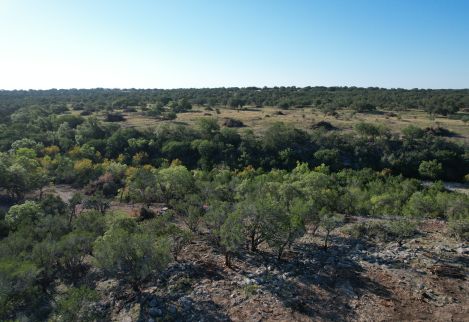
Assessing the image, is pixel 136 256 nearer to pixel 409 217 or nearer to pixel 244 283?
pixel 244 283

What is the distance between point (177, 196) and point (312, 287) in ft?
62.8

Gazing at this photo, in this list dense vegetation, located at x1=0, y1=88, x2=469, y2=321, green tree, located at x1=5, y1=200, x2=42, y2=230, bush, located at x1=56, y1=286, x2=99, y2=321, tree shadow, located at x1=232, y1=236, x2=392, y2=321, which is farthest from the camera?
green tree, located at x1=5, y1=200, x2=42, y2=230

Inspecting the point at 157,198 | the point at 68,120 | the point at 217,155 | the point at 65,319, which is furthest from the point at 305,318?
the point at 68,120

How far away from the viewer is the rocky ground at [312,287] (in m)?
18.5

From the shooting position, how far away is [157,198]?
124ft

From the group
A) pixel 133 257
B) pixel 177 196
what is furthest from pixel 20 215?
pixel 133 257

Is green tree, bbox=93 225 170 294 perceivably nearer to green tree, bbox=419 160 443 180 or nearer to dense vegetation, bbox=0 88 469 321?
dense vegetation, bbox=0 88 469 321

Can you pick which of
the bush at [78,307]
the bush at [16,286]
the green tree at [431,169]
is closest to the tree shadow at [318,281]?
the bush at [78,307]

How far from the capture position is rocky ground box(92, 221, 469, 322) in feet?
60.8

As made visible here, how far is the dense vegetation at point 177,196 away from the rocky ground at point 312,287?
3.73 feet

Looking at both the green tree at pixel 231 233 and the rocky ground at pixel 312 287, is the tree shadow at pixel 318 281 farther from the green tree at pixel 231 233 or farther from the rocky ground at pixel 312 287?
the green tree at pixel 231 233

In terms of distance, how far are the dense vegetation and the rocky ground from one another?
1.14 metres

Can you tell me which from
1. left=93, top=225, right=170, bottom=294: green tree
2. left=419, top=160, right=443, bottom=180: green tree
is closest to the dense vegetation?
left=93, top=225, right=170, bottom=294: green tree

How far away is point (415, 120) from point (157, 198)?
68.4m
